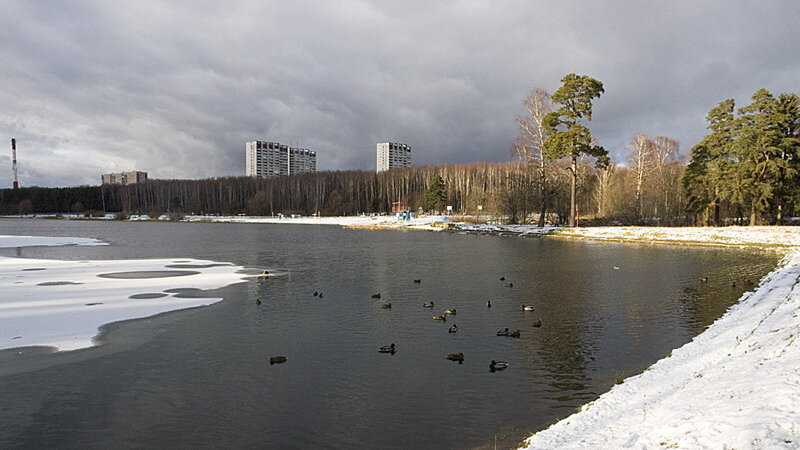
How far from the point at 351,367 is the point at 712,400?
22.8 ft

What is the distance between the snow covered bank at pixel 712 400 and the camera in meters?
5.27

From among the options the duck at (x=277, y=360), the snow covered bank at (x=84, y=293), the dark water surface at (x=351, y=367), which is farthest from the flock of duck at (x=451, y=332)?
the snow covered bank at (x=84, y=293)

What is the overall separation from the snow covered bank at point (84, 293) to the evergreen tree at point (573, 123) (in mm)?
34726

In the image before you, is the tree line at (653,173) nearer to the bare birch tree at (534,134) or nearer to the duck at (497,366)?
the bare birch tree at (534,134)

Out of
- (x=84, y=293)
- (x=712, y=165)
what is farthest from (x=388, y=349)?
(x=712, y=165)

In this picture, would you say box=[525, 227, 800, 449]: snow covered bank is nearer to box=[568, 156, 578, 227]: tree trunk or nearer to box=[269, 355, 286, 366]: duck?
box=[269, 355, 286, 366]: duck

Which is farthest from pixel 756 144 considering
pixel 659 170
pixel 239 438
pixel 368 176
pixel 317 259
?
pixel 368 176

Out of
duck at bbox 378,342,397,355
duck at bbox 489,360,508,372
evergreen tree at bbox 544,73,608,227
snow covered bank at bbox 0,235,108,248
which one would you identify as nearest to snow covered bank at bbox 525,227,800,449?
duck at bbox 489,360,508,372

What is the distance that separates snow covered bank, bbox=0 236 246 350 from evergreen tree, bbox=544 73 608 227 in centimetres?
3473

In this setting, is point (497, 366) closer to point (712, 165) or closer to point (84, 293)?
point (84, 293)

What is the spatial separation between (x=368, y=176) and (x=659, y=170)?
106 metres

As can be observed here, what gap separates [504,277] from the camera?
77.0 feet

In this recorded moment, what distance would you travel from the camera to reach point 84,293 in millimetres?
18391

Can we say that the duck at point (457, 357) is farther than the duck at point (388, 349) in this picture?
No
